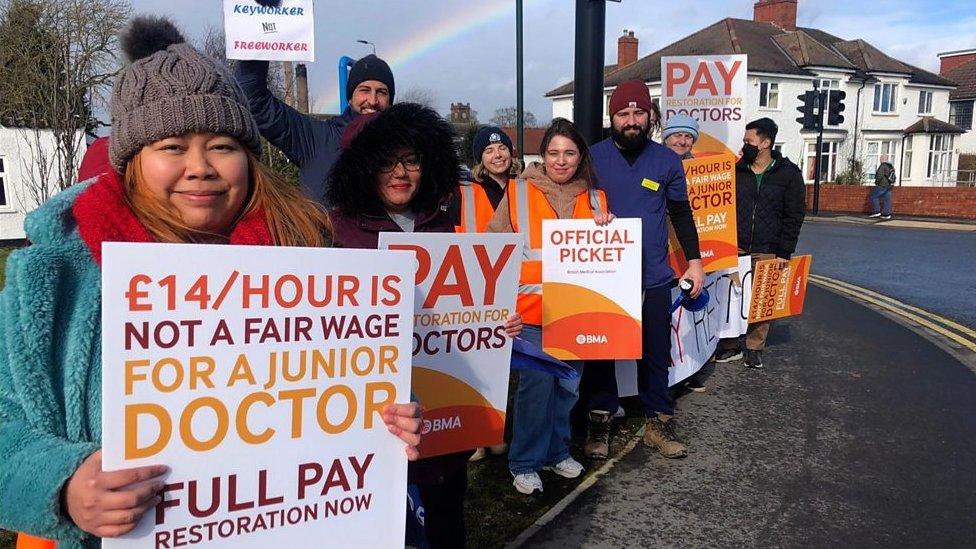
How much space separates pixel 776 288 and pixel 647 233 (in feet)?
9.56

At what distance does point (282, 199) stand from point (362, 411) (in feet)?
1.69

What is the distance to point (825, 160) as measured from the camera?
42.0 meters

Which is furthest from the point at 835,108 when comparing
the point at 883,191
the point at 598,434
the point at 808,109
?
the point at 598,434

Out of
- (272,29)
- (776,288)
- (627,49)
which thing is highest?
(627,49)

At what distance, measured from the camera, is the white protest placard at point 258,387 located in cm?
126

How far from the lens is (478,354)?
8.30ft

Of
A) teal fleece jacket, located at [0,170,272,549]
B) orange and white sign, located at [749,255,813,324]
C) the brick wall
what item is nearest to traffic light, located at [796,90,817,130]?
the brick wall

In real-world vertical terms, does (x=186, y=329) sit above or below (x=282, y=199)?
below

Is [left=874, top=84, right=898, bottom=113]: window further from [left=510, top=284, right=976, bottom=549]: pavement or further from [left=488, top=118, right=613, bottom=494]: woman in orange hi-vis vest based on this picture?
[left=488, top=118, right=613, bottom=494]: woman in orange hi-vis vest

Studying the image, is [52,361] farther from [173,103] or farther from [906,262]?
[906,262]

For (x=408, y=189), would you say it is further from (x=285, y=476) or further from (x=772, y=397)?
(x=772, y=397)

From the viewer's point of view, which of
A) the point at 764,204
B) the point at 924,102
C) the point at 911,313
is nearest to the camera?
the point at 764,204

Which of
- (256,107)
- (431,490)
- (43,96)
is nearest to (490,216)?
(256,107)

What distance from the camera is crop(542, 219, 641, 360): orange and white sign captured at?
3793 millimetres
